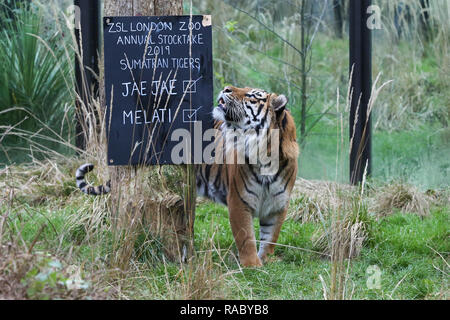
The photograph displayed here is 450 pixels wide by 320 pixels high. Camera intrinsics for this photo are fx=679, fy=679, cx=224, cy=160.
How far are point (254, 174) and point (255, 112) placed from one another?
0.45m

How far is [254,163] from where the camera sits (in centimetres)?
494

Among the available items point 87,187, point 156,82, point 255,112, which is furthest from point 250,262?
point 156,82

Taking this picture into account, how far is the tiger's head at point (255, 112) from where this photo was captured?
4.86m

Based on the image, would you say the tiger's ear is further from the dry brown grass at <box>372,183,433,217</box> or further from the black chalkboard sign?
the dry brown grass at <box>372,183,433,217</box>

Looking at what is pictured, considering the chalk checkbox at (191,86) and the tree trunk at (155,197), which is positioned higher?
the chalk checkbox at (191,86)

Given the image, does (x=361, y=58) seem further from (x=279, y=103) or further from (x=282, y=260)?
(x=282, y=260)

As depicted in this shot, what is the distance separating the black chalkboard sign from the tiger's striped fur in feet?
0.90

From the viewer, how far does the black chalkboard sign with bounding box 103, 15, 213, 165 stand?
4590 millimetres

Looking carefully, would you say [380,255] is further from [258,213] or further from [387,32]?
[387,32]

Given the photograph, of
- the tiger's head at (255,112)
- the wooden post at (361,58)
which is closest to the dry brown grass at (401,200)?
the wooden post at (361,58)

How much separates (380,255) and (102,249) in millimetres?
2078

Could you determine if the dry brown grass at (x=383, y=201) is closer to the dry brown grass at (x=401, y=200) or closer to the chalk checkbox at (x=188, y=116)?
the dry brown grass at (x=401, y=200)

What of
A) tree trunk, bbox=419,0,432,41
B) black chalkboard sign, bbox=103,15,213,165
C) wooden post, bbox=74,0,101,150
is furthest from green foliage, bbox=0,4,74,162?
tree trunk, bbox=419,0,432,41

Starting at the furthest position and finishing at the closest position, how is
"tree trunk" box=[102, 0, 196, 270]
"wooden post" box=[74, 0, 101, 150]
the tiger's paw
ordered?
"wooden post" box=[74, 0, 101, 150] → the tiger's paw → "tree trunk" box=[102, 0, 196, 270]
